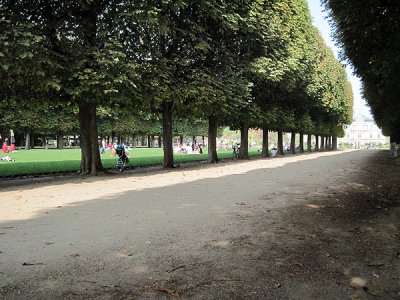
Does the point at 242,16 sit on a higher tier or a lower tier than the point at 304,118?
higher

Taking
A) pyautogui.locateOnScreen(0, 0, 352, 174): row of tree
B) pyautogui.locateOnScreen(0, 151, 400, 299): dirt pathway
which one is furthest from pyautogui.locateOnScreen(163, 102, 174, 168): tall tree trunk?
pyautogui.locateOnScreen(0, 151, 400, 299): dirt pathway

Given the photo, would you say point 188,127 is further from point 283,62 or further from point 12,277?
point 12,277

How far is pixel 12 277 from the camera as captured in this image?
4176 millimetres

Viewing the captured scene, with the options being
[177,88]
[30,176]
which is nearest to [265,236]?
[177,88]

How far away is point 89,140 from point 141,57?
14.5 ft

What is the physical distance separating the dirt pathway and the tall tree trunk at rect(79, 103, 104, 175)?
693 centimetres

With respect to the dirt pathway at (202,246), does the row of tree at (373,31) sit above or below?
above

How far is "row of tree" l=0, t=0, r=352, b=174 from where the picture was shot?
1279cm

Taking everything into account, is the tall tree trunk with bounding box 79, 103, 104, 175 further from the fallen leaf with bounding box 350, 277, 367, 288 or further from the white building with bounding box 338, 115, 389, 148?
the white building with bounding box 338, 115, 389, 148

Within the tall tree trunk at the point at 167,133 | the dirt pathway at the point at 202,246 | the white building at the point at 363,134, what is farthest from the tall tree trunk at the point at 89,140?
the white building at the point at 363,134

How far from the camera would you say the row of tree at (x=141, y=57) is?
42.0ft

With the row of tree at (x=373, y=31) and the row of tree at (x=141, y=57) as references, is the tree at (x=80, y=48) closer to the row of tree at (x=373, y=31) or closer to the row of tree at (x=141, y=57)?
the row of tree at (x=141, y=57)

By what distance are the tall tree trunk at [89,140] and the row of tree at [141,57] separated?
0.04 metres

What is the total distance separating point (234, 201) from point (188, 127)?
2628 inches
